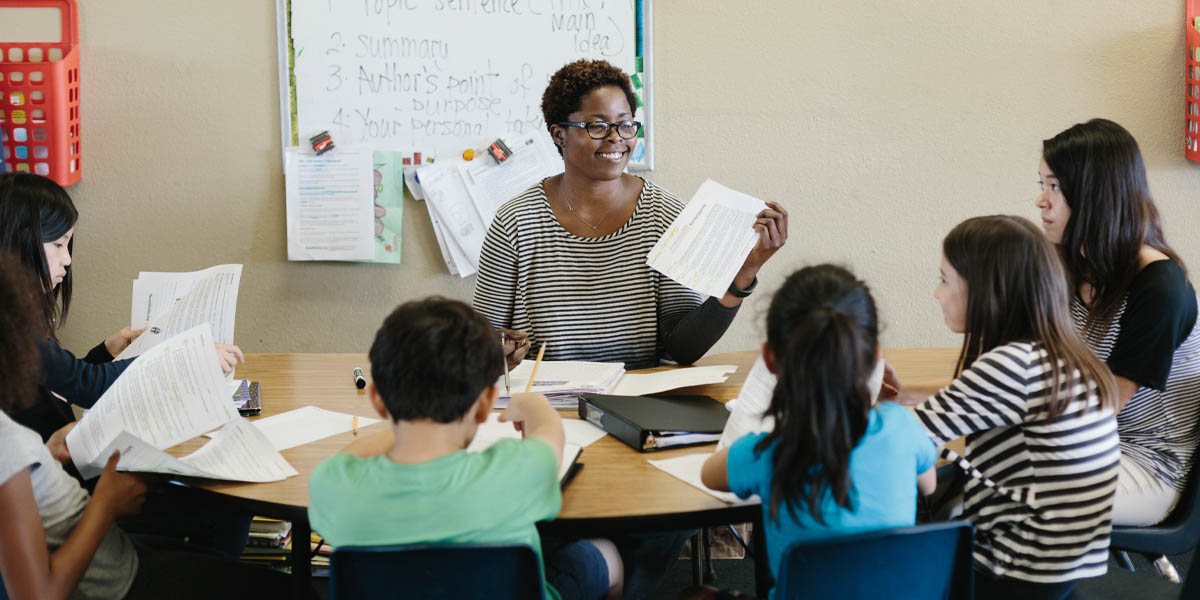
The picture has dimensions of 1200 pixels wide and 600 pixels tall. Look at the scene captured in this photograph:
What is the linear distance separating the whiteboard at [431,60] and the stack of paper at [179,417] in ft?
4.50

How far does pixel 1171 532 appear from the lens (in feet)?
5.62

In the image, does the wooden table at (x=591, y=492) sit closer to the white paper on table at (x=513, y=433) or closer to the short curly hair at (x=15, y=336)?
the white paper on table at (x=513, y=433)

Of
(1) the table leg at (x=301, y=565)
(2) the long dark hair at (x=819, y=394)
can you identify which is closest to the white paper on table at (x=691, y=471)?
(2) the long dark hair at (x=819, y=394)

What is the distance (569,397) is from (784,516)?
26.8 inches

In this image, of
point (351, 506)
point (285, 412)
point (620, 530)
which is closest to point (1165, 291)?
point (620, 530)

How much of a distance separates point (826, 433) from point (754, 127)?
1.96 metres

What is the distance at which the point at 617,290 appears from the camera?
2.31 meters

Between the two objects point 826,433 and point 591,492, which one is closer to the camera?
point 826,433

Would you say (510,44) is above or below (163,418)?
above

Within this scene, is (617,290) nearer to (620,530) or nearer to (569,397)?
(569,397)

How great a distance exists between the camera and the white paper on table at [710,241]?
1.96 meters

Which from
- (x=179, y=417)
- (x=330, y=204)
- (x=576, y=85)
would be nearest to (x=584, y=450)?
(x=179, y=417)

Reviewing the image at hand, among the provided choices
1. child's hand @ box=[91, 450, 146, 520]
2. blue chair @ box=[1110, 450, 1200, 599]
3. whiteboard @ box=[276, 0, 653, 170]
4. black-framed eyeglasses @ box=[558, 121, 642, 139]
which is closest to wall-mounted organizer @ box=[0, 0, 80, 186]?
whiteboard @ box=[276, 0, 653, 170]

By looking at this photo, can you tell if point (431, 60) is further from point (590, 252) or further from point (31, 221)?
point (31, 221)
